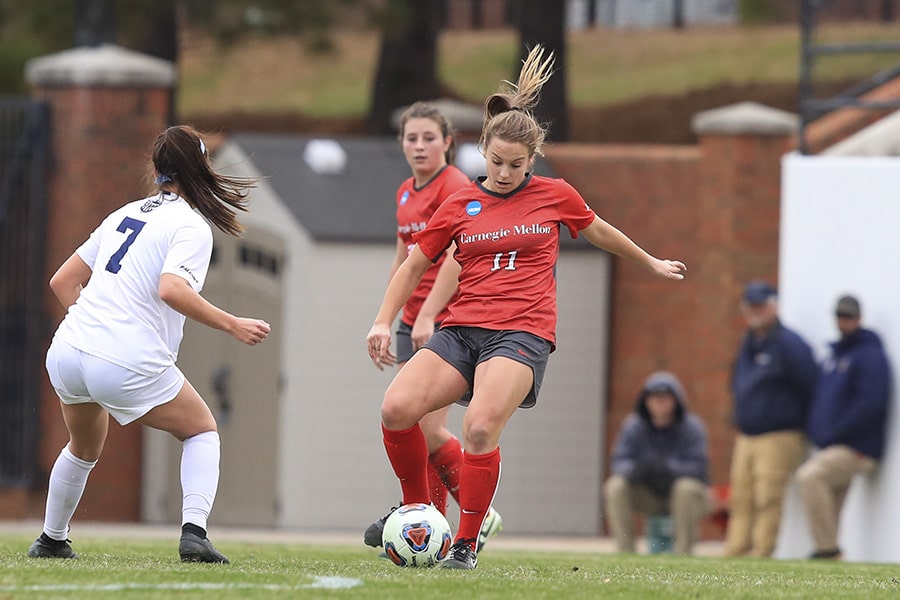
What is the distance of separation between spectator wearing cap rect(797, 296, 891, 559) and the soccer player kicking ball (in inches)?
204

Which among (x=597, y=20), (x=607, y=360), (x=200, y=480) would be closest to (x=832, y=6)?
(x=607, y=360)

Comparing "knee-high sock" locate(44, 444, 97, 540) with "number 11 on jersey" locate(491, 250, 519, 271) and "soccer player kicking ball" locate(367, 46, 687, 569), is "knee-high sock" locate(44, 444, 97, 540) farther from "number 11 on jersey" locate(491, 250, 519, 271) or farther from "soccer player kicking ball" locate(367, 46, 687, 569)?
"number 11 on jersey" locate(491, 250, 519, 271)

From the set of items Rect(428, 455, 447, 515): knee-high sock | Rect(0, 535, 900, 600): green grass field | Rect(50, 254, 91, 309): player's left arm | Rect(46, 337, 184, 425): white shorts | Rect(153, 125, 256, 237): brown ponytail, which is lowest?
Rect(0, 535, 900, 600): green grass field

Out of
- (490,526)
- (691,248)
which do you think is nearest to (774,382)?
(691,248)

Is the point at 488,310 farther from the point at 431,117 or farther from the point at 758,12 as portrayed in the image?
the point at 758,12

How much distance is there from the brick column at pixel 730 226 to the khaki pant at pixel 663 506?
2664 millimetres

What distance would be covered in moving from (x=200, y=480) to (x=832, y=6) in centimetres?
935

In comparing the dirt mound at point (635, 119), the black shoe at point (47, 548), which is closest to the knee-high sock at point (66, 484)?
the black shoe at point (47, 548)

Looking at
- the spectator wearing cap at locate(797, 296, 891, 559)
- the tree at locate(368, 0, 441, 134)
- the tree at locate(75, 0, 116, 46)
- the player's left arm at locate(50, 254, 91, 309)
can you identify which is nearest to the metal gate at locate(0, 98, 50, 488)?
the tree at locate(75, 0, 116, 46)

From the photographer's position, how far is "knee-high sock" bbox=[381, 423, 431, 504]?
284 inches

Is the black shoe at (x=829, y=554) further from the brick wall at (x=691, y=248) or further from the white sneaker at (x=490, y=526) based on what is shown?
the white sneaker at (x=490, y=526)

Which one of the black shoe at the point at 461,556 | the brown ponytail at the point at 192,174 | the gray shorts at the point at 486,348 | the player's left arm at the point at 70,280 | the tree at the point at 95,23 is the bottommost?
the black shoe at the point at 461,556

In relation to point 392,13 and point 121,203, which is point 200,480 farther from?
point 392,13

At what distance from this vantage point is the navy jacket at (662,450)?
13.2 m
